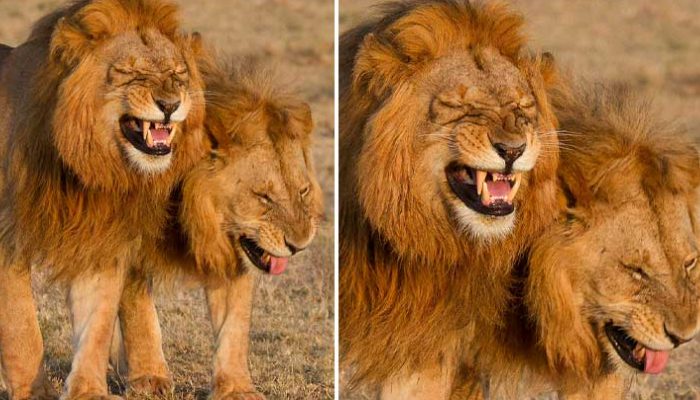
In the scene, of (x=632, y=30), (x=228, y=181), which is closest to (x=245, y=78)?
(x=228, y=181)

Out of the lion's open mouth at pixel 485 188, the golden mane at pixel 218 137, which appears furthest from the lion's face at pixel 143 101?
the lion's open mouth at pixel 485 188

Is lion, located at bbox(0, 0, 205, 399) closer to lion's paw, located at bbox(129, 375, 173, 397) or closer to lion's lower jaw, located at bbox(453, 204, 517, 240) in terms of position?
lion's paw, located at bbox(129, 375, 173, 397)

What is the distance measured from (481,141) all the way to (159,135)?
3.53ft

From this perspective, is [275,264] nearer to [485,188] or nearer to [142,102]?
[142,102]

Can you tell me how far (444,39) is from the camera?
5.19 meters

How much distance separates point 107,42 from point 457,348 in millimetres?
1401

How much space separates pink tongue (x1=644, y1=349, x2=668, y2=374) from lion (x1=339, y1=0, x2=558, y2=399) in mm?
440

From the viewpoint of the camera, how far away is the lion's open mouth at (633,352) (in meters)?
5.35

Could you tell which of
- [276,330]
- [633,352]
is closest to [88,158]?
[633,352]

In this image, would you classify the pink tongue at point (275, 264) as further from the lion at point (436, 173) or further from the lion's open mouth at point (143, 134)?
the lion's open mouth at point (143, 134)

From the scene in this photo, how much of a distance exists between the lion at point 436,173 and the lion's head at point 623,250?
0.11m

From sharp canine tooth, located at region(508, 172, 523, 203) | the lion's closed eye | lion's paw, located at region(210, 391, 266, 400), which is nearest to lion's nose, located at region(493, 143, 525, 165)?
sharp canine tooth, located at region(508, 172, 523, 203)

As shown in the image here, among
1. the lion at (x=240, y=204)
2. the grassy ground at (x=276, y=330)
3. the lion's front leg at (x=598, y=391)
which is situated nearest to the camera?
the lion's front leg at (x=598, y=391)

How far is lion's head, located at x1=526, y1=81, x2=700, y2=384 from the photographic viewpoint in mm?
5273
